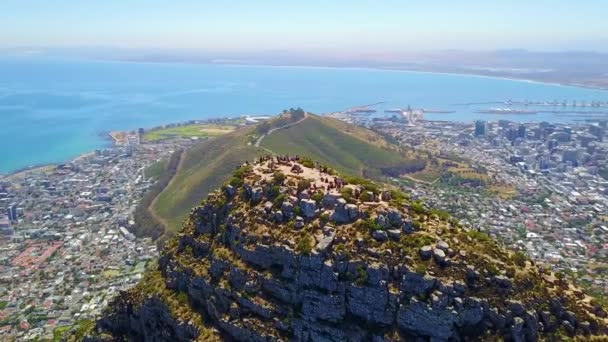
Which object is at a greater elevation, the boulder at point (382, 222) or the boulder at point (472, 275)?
the boulder at point (382, 222)

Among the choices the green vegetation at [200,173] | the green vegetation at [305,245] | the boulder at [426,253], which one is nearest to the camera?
the boulder at [426,253]

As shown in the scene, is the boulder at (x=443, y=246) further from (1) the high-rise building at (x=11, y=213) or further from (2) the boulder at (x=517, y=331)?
(1) the high-rise building at (x=11, y=213)

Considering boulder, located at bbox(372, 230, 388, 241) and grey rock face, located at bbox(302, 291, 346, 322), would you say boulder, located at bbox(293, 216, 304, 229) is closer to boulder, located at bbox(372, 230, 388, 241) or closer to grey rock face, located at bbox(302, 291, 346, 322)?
grey rock face, located at bbox(302, 291, 346, 322)

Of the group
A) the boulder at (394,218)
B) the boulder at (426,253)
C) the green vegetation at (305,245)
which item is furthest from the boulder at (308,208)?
the boulder at (426,253)

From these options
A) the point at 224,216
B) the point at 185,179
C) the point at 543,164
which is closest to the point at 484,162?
the point at 543,164

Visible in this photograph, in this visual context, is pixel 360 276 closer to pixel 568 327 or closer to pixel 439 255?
pixel 439 255

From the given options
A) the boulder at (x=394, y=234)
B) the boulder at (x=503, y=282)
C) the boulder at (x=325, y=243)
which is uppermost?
the boulder at (x=394, y=234)

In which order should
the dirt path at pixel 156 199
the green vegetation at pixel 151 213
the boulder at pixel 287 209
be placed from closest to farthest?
the boulder at pixel 287 209, the green vegetation at pixel 151 213, the dirt path at pixel 156 199

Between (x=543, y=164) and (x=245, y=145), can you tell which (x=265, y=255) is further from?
(x=543, y=164)
